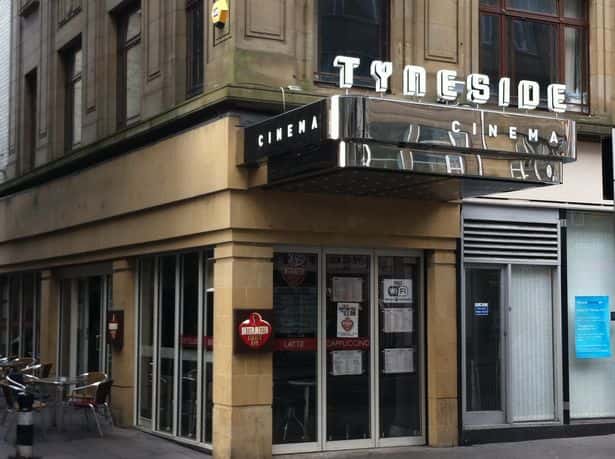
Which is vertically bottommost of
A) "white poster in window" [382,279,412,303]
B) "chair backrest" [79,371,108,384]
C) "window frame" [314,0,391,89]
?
"chair backrest" [79,371,108,384]

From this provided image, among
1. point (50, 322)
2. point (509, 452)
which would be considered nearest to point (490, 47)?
point (509, 452)

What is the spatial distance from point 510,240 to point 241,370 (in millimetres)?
4700

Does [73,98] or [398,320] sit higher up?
[73,98]

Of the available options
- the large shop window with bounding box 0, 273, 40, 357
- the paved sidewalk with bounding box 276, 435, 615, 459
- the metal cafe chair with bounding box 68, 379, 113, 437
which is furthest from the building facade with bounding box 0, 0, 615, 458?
the large shop window with bounding box 0, 273, 40, 357

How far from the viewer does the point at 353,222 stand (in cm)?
1334

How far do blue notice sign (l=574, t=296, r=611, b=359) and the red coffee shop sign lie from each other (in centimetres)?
512

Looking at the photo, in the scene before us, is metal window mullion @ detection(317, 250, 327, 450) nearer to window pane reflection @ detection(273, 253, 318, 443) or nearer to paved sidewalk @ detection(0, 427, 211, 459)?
window pane reflection @ detection(273, 253, 318, 443)

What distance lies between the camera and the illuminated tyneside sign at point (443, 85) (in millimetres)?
11727

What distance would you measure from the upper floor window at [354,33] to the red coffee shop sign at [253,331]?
3.34m

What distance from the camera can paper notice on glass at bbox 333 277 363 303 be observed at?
1352 centimetres

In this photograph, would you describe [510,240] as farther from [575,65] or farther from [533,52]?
[575,65]

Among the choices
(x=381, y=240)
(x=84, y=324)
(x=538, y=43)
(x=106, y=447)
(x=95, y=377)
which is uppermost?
(x=538, y=43)

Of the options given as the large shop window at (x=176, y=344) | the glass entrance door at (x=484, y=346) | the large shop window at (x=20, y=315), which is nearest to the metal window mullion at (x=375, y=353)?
the glass entrance door at (x=484, y=346)

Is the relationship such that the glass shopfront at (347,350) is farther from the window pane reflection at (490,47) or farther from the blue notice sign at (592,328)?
the window pane reflection at (490,47)
